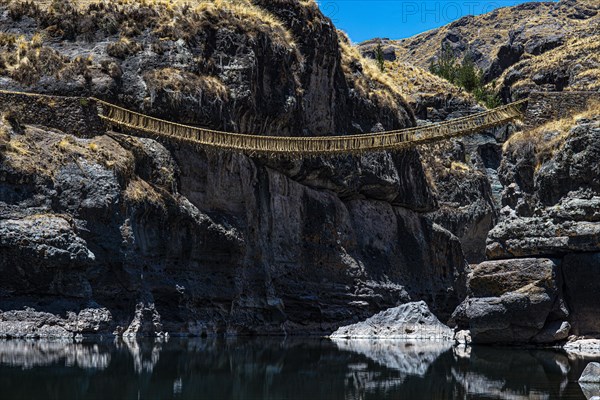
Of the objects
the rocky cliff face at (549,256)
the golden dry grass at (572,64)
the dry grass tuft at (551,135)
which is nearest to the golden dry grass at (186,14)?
the dry grass tuft at (551,135)

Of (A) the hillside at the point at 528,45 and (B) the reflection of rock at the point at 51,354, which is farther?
(A) the hillside at the point at 528,45

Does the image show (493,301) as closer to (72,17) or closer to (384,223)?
(384,223)

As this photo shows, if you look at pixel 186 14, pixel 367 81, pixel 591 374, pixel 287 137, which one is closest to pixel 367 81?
pixel 367 81

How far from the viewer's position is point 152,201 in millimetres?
40812

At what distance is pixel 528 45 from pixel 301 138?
2606 inches

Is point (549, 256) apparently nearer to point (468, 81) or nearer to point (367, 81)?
point (367, 81)

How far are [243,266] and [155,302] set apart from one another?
276 inches

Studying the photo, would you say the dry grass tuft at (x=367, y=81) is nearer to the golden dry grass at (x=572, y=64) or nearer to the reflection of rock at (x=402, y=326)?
the reflection of rock at (x=402, y=326)

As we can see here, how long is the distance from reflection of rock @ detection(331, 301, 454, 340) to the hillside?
33.0 metres

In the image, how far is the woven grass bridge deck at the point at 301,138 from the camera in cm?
4256

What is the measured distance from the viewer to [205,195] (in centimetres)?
4594

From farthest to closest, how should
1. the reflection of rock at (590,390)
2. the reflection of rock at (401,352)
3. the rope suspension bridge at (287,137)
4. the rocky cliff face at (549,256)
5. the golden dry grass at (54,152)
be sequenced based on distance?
the rope suspension bridge at (287,137)
the golden dry grass at (54,152)
the rocky cliff face at (549,256)
the reflection of rock at (401,352)
the reflection of rock at (590,390)

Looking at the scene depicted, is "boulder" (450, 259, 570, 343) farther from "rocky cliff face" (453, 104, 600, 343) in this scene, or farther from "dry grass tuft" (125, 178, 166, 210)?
"dry grass tuft" (125, 178, 166, 210)

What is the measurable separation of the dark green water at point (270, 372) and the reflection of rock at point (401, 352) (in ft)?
0.18
